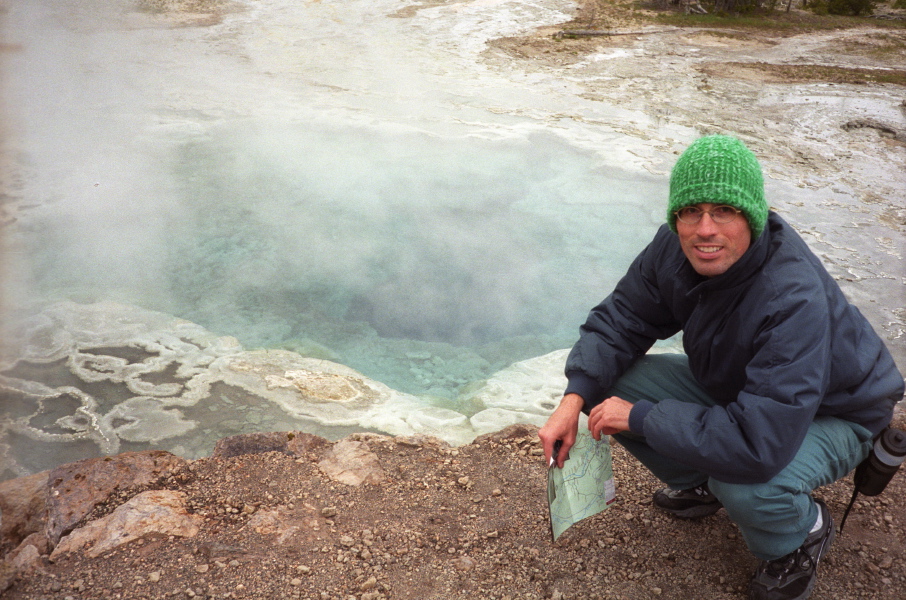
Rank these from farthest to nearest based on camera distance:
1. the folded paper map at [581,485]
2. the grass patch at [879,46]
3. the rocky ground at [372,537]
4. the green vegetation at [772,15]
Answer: the green vegetation at [772,15]
the grass patch at [879,46]
the rocky ground at [372,537]
the folded paper map at [581,485]

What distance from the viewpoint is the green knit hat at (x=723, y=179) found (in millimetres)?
1382

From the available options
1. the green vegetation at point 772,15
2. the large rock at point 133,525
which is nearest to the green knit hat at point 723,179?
the large rock at point 133,525

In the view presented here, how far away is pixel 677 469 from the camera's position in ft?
5.67

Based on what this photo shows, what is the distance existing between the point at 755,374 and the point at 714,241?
0.29 m

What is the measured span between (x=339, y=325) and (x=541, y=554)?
72.8 inches

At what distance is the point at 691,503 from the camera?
1872mm

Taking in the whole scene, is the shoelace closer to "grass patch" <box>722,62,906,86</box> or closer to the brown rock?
the brown rock

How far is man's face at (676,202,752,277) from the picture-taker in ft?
4.69

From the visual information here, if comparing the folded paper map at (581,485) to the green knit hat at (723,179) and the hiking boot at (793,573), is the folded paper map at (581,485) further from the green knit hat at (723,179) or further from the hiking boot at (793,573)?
the green knit hat at (723,179)

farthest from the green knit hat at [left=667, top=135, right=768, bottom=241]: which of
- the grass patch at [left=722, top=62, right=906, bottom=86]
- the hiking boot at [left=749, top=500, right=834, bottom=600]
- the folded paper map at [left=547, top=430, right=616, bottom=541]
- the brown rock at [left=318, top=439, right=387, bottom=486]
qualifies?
the grass patch at [left=722, top=62, right=906, bottom=86]

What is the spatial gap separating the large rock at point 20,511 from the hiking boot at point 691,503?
66.0 inches

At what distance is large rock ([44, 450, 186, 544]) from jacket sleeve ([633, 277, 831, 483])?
1484mm

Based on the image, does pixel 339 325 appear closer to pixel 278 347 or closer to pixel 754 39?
pixel 278 347

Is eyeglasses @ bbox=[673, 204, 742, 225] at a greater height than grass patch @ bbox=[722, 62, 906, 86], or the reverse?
eyeglasses @ bbox=[673, 204, 742, 225]
